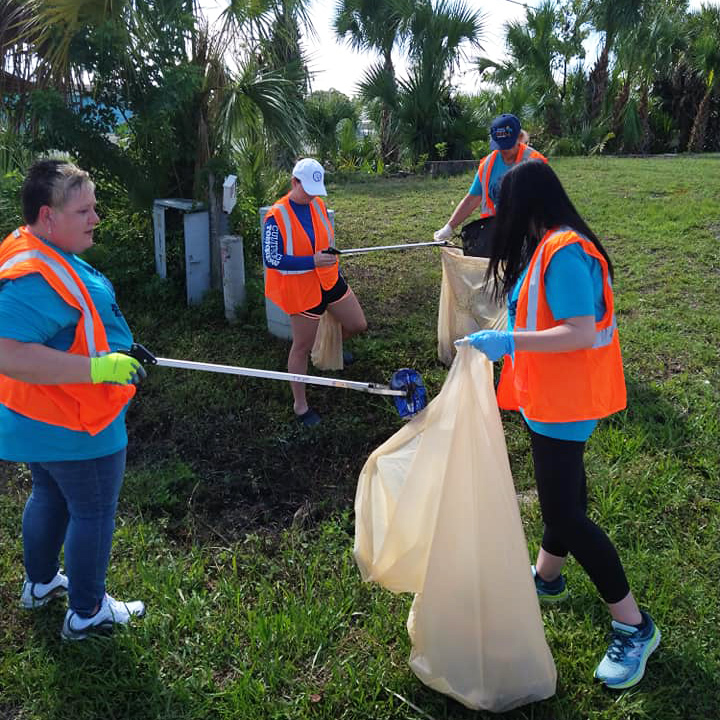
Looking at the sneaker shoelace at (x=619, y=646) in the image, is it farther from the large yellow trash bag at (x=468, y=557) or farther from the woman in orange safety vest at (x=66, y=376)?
the woman in orange safety vest at (x=66, y=376)

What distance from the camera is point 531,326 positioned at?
2211mm

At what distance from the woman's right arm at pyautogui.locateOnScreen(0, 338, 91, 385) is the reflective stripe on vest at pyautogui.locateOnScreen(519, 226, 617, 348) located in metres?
1.39

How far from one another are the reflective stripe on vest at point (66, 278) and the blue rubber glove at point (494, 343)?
1213mm

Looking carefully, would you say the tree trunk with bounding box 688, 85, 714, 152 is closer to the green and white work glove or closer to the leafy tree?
the leafy tree

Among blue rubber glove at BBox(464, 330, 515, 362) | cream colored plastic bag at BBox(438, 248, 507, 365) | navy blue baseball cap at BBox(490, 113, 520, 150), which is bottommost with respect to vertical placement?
cream colored plastic bag at BBox(438, 248, 507, 365)

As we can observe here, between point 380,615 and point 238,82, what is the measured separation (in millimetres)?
4831

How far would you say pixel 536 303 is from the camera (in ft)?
7.16

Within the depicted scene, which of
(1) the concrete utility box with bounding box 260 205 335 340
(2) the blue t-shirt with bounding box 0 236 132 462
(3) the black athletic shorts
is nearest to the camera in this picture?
(2) the blue t-shirt with bounding box 0 236 132 462

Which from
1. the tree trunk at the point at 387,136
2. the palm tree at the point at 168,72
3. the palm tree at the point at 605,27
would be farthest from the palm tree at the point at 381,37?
the palm tree at the point at 168,72

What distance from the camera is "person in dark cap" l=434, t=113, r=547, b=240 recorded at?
440 cm

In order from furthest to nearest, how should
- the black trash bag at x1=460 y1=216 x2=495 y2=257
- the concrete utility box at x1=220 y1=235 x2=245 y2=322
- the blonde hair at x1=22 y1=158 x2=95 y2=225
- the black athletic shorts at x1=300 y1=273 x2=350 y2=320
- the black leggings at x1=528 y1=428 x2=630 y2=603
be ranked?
the concrete utility box at x1=220 y1=235 x2=245 y2=322 → the black trash bag at x1=460 y1=216 x2=495 y2=257 → the black athletic shorts at x1=300 y1=273 x2=350 y2=320 → the black leggings at x1=528 y1=428 x2=630 y2=603 → the blonde hair at x1=22 y1=158 x2=95 y2=225

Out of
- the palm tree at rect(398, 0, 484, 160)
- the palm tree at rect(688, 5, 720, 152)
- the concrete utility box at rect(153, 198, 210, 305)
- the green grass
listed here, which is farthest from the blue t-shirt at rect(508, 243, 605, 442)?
the palm tree at rect(688, 5, 720, 152)

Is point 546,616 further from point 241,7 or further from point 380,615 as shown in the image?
point 241,7

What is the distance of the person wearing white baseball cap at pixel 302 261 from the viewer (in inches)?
159
